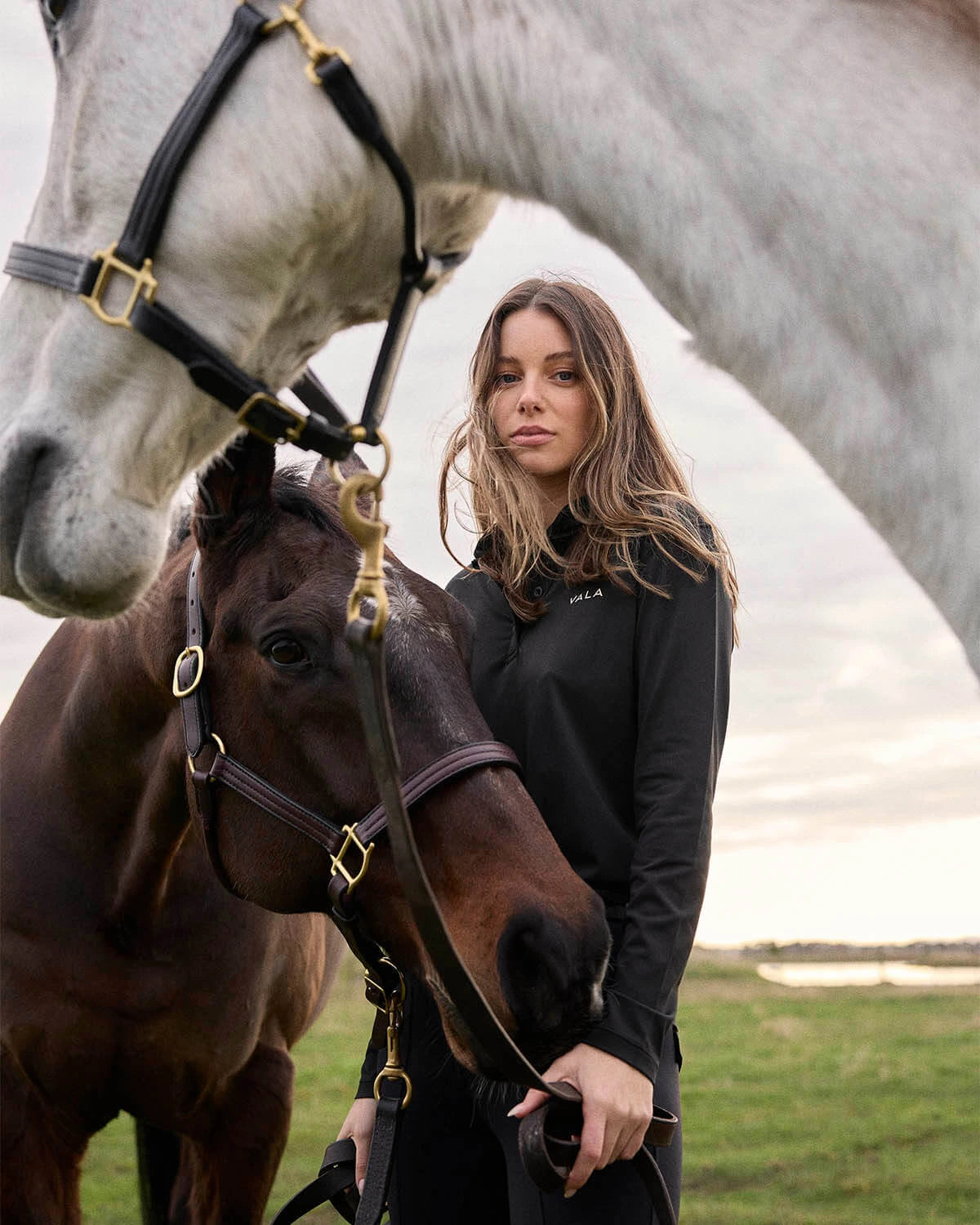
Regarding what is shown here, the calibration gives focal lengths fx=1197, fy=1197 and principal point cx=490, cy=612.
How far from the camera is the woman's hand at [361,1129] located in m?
2.37

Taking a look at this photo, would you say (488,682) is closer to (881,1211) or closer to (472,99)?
(472,99)

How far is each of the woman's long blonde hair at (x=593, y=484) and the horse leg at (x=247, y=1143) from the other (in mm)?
1831

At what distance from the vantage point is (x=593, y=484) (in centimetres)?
231

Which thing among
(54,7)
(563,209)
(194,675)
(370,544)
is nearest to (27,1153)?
(194,675)

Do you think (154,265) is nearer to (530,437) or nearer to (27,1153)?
(530,437)

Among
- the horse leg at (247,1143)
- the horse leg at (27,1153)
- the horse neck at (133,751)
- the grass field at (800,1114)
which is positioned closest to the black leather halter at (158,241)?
the horse neck at (133,751)

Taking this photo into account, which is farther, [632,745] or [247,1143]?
[247,1143]

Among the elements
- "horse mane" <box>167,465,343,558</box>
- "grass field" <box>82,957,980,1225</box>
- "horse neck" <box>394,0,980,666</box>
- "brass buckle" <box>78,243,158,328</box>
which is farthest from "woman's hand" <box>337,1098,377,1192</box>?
"grass field" <box>82,957,980,1225</box>

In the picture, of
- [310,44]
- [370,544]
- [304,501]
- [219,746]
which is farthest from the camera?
[304,501]

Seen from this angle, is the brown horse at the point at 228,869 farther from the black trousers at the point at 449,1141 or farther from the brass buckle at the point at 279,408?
the brass buckle at the point at 279,408

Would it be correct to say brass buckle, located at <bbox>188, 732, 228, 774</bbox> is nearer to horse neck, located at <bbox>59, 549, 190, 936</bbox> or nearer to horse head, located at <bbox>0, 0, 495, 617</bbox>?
horse neck, located at <bbox>59, 549, 190, 936</bbox>

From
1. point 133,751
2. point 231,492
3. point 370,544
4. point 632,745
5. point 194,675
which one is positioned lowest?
point 133,751

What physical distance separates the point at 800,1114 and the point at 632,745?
6708 millimetres

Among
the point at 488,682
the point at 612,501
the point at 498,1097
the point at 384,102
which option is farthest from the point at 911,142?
the point at 498,1097
